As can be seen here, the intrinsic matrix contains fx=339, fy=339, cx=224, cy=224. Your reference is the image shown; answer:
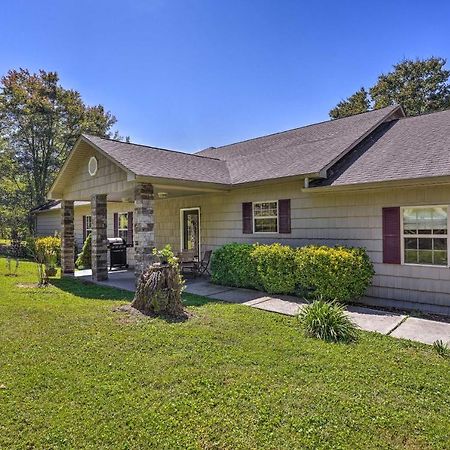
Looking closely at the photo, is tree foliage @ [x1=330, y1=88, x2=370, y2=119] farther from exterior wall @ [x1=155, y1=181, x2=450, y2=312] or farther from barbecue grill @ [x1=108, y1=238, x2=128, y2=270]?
barbecue grill @ [x1=108, y1=238, x2=128, y2=270]

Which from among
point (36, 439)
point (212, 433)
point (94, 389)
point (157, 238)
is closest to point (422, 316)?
point (212, 433)

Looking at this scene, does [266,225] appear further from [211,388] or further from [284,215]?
[211,388]

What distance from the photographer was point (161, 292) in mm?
6188

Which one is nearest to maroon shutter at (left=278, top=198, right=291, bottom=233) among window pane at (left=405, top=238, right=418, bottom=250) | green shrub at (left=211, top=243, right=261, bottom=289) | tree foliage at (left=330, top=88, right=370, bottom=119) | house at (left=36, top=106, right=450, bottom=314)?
house at (left=36, top=106, right=450, bottom=314)

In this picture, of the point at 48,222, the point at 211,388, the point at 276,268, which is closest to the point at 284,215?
the point at 276,268

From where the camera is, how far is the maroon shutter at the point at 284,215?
9.19m

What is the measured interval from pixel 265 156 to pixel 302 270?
5.37m

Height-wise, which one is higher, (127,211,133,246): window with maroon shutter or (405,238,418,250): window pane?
(127,211,133,246): window with maroon shutter

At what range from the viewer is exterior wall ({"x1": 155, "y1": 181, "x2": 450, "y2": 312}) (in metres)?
6.91

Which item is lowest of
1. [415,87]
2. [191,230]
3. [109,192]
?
[191,230]

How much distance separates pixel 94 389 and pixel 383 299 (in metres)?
6.30

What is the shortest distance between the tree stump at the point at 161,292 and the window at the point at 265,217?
4.03 meters

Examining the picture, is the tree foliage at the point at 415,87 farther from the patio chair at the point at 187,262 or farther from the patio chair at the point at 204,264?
the patio chair at the point at 187,262

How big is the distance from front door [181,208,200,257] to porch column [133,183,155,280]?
3429 mm
